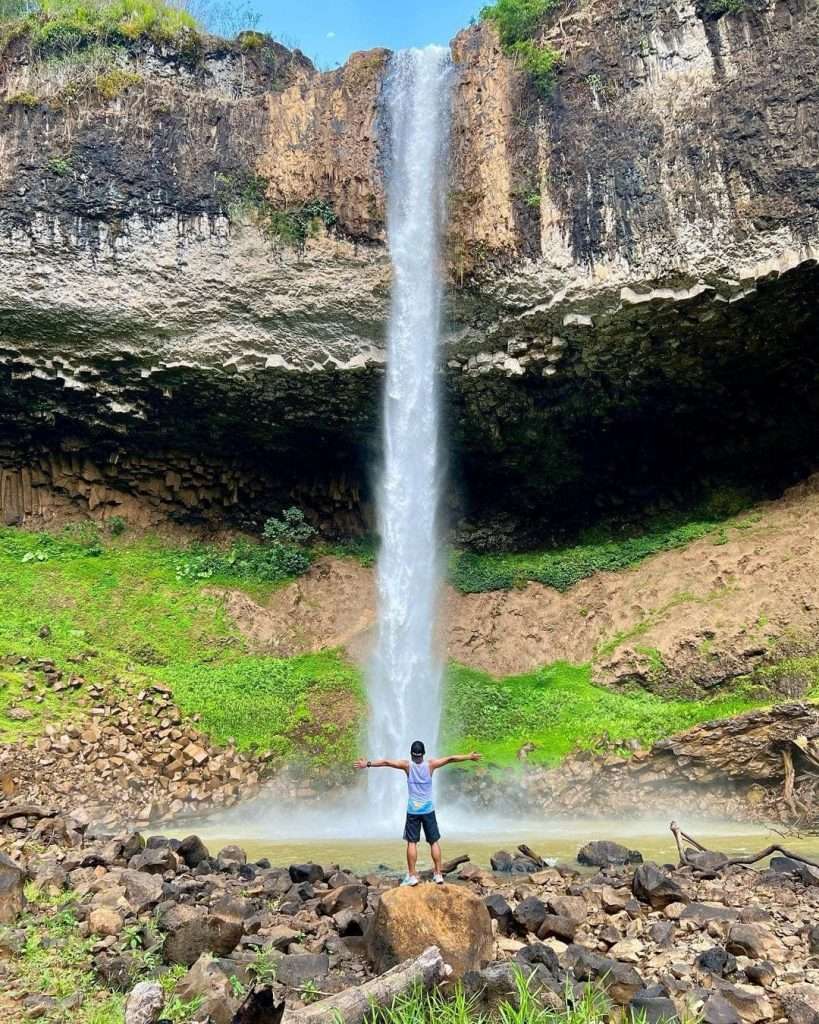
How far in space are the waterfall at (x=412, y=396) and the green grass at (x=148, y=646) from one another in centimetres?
127

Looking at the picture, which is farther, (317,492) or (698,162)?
(317,492)

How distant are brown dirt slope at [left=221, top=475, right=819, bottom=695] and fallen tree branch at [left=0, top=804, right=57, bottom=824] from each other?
33.5ft

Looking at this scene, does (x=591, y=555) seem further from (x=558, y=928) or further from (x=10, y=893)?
(x=10, y=893)

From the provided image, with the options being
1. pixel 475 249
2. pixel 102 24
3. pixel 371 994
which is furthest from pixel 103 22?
pixel 371 994

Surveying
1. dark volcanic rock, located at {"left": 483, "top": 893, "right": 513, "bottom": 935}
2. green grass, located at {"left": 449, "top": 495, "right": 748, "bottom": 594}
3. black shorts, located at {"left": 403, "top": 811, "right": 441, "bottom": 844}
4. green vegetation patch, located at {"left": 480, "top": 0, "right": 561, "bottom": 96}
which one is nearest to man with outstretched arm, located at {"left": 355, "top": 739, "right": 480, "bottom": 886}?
black shorts, located at {"left": 403, "top": 811, "right": 441, "bottom": 844}

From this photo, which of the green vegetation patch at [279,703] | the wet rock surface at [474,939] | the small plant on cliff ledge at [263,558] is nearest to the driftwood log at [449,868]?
the wet rock surface at [474,939]

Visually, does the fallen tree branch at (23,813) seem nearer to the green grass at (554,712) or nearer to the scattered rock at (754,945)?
the scattered rock at (754,945)

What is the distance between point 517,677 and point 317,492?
8.33 meters

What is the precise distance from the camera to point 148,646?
55.1 feet

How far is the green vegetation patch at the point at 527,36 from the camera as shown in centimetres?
Answer: 1641

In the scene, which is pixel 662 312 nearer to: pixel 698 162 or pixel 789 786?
pixel 698 162

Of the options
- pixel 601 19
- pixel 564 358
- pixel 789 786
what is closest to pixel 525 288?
pixel 564 358

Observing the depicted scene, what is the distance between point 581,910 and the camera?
15.3 feet

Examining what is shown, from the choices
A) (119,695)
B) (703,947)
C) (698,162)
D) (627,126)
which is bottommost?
(703,947)
